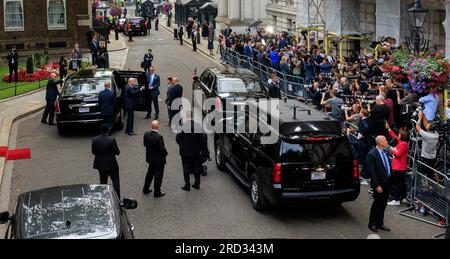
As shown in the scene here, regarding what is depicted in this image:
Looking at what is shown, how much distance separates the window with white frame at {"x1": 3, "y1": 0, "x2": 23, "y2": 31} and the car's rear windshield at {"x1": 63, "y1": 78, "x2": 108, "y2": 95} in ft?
80.4

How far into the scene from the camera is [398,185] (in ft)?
45.0

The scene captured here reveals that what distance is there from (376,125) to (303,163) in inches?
128

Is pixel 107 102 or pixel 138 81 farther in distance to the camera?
pixel 138 81

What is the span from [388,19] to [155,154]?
49.7ft

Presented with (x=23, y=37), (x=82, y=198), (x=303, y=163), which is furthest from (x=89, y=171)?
(x=23, y=37)

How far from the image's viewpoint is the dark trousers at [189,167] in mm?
14738

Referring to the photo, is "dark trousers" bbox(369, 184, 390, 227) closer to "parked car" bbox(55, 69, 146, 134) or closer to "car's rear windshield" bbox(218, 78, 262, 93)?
"car's rear windshield" bbox(218, 78, 262, 93)

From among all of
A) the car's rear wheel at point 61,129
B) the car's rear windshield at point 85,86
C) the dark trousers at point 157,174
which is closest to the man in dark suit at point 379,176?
the dark trousers at point 157,174

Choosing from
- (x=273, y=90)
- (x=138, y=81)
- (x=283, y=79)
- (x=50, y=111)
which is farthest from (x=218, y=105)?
(x=283, y=79)

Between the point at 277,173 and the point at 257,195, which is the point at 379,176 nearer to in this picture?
the point at 277,173

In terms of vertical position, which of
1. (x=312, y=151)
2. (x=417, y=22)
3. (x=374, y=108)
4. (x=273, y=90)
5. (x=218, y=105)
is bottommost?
(x=312, y=151)

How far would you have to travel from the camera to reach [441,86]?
1568 centimetres

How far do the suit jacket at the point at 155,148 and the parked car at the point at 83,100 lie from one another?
623 centimetres

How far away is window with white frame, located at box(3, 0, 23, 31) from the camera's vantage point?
4347 centimetres
